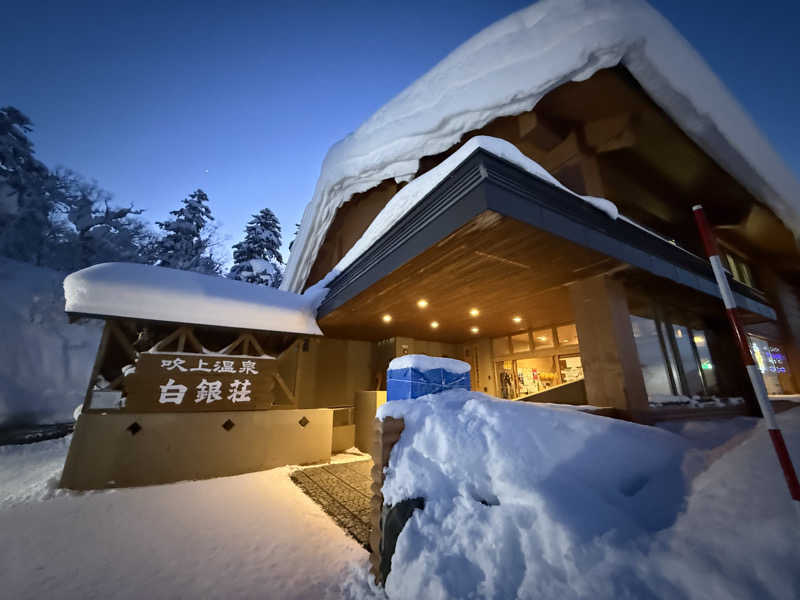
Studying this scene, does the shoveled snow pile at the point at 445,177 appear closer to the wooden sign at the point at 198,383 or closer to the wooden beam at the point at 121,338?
the wooden sign at the point at 198,383

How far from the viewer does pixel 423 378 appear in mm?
4809

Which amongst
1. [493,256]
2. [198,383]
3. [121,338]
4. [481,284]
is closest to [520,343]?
[481,284]

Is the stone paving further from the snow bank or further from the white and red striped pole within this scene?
the snow bank

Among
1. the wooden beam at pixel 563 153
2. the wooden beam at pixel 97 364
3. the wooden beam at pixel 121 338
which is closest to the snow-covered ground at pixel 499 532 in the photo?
the wooden beam at pixel 97 364

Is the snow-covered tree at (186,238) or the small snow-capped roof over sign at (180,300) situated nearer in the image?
the small snow-capped roof over sign at (180,300)

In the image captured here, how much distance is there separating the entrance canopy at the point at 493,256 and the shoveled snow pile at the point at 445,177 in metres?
0.07

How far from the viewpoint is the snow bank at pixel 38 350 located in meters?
17.5

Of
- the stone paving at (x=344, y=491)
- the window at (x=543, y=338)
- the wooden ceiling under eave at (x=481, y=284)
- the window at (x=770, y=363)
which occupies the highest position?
the wooden ceiling under eave at (x=481, y=284)

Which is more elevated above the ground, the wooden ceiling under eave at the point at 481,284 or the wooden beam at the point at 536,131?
the wooden beam at the point at 536,131

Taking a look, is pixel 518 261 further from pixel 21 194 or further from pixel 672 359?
pixel 21 194

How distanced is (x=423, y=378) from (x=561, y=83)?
6.40m

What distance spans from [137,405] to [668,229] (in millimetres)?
14516

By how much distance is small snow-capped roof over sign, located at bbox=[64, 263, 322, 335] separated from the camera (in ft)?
20.0

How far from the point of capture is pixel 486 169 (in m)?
3.67
